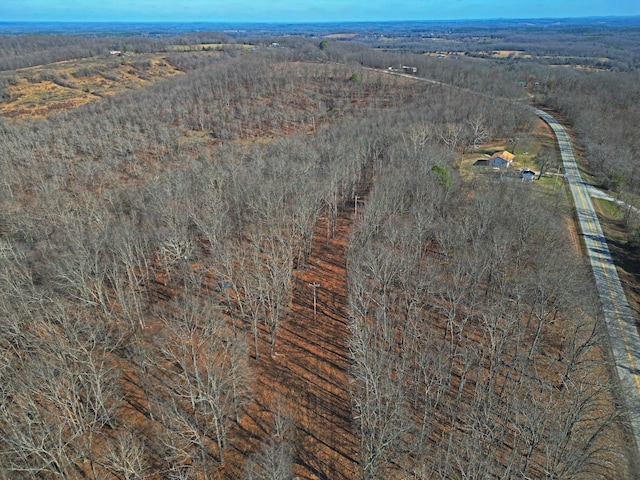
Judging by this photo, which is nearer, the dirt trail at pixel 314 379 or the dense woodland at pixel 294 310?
the dense woodland at pixel 294 310

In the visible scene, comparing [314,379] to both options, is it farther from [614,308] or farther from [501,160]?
[501,160]

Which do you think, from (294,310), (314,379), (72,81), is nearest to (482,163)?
(294,310)

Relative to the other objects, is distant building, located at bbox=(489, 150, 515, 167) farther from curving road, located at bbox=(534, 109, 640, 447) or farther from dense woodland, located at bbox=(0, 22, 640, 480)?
curving road, located at bbox=(534, 109, 640, 447)

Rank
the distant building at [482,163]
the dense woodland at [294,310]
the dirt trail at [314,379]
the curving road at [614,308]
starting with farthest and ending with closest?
the distant building at [482,163] < the curving road at [614,308] < the dirt trail at [314,379] < the dense woodland at [294,310]

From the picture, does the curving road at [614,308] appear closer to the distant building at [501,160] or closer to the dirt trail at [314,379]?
the distant building at [501,160]

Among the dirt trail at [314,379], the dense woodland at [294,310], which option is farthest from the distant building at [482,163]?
the dirt trail at [314,379]

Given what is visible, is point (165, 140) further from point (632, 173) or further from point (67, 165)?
point (632, 173)

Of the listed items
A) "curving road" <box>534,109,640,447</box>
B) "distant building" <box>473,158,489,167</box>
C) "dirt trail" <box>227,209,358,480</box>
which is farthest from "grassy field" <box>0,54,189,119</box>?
"curving road" <box>534,109,640,447</box>

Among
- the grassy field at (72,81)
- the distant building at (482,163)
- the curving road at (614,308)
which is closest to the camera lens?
the curving road at (614,308)
